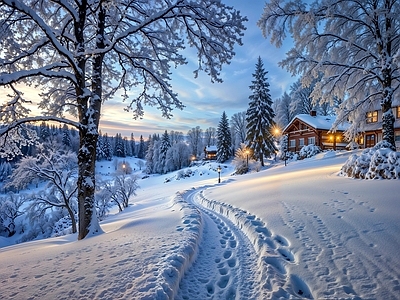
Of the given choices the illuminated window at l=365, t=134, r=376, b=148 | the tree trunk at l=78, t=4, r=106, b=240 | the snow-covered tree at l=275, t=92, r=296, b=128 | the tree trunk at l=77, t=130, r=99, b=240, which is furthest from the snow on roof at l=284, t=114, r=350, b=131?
the tree trunk at l=77, t=130, r=99, b=240

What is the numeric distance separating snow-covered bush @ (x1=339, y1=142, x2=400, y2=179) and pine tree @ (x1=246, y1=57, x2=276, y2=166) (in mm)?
21140

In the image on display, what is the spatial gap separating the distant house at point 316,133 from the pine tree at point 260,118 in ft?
17.4

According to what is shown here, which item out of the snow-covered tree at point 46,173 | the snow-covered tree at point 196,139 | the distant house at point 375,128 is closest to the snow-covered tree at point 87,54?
the snow-covered tree at point 46,173

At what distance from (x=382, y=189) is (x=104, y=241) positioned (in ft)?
23.7

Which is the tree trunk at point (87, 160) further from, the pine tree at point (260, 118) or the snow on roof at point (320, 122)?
the snow on roof at point (320, 122)

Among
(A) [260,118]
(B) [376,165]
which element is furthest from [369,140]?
(B) [376,165]

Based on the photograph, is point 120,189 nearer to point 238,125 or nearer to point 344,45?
point 344,45

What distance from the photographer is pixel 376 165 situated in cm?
716

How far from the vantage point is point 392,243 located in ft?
10.4

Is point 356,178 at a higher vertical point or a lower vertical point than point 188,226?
higher

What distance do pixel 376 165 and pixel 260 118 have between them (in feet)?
75.8

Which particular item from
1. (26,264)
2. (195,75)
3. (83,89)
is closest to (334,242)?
(195,75)

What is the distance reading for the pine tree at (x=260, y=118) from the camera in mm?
29469

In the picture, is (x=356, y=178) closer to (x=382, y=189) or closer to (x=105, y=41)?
(x=382, y=189)
